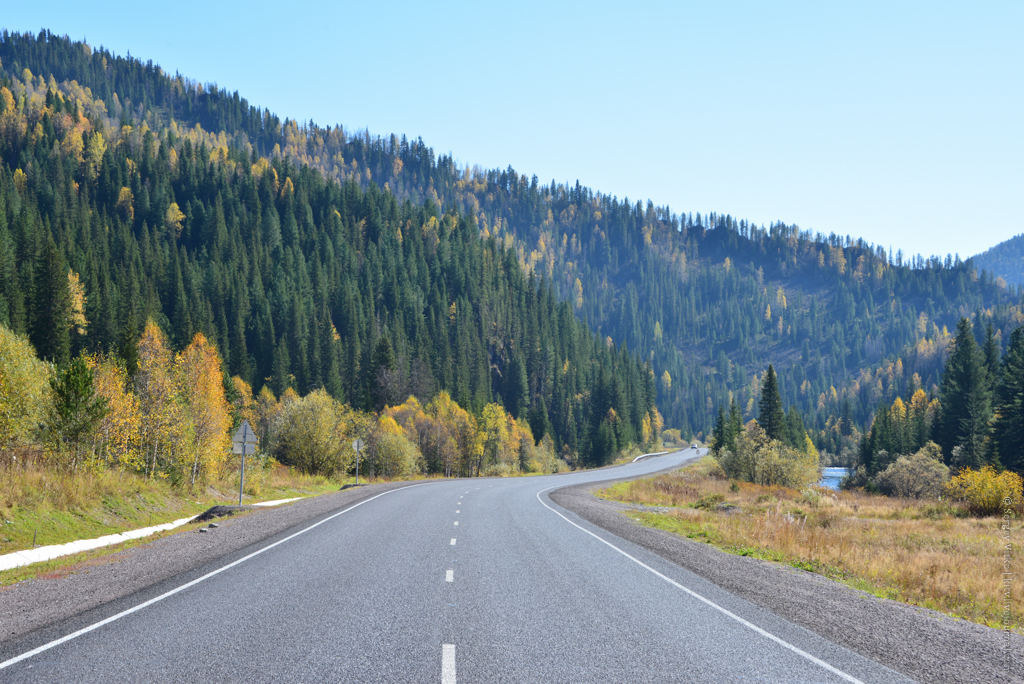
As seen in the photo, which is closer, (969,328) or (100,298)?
(969,328)

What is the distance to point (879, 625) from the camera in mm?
9320

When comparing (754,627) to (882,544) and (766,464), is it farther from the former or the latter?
(766,464)

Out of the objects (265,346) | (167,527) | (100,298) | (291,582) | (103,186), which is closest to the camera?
(291,582)

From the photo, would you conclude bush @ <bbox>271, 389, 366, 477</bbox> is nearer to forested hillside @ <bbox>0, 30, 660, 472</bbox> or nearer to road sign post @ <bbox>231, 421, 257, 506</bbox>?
forested hillside @ <bbox>0, 30, 660, 472</bbox>

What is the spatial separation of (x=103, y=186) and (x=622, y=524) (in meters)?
194

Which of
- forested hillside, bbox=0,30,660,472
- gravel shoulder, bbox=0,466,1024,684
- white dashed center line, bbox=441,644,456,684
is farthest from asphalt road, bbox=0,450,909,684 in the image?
forested hillside, bbox=0,30,660,472

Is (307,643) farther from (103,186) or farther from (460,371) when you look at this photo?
(103,186)

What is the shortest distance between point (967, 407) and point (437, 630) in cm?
8124

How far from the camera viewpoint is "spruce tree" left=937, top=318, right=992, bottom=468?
6719cm

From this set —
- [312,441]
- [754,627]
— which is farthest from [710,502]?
[312,441]

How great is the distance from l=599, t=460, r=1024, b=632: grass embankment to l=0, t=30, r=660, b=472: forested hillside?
6007 cm

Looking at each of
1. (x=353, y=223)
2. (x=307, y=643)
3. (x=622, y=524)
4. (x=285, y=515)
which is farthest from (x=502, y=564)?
(x=353, y=223)

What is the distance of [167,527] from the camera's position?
2206cm

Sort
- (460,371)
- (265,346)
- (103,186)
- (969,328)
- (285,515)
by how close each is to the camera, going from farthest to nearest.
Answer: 1. (103,186)
2. (460,371)
3. (265,346)
4. (969,328)
5. (285,515)
